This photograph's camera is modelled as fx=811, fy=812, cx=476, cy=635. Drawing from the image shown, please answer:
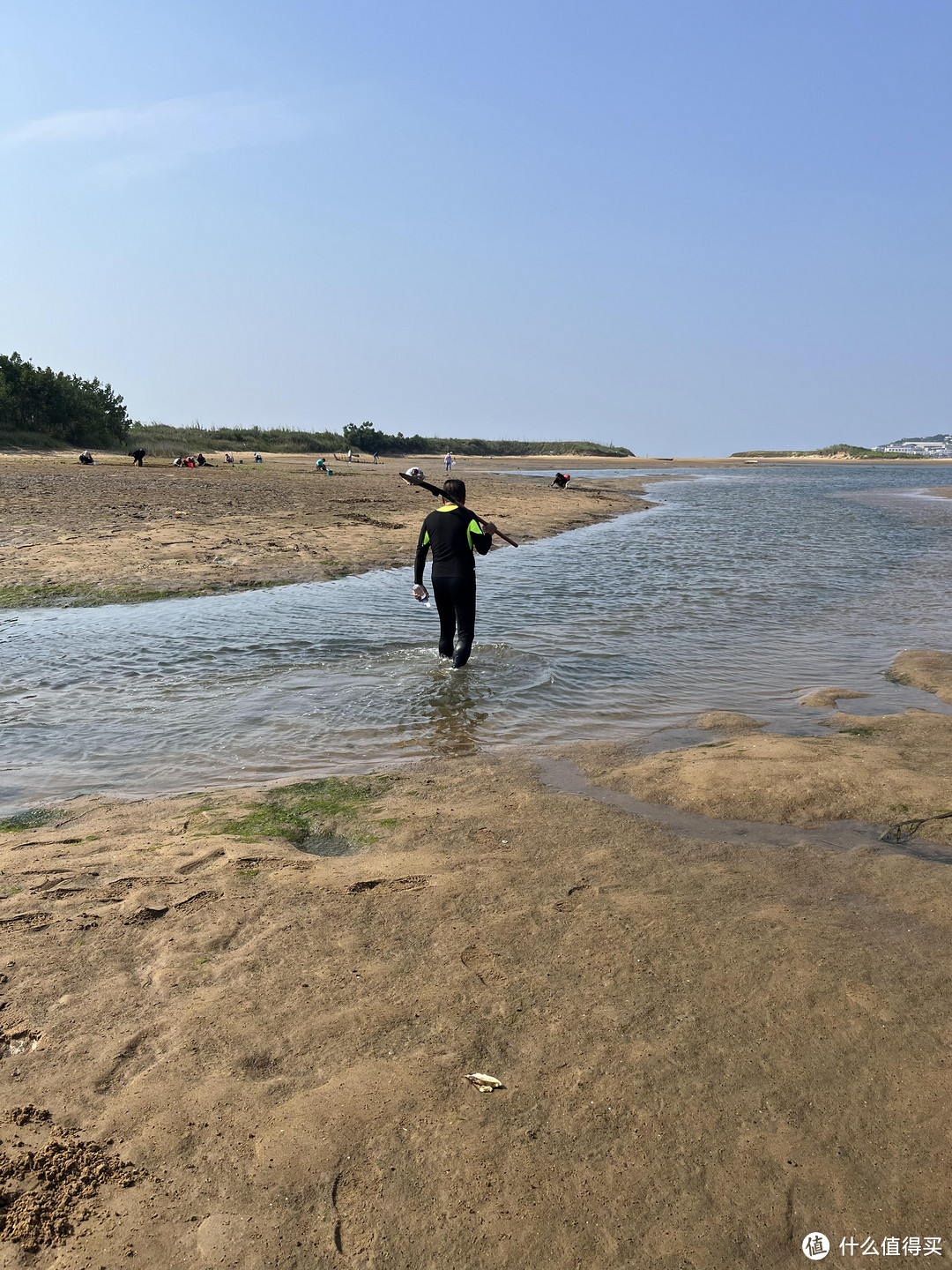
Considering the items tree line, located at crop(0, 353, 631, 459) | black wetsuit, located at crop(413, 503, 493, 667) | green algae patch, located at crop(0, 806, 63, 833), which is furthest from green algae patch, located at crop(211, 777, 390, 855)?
tree line, located at crop(0, 353, 631, 459)

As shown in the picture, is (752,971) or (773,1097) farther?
(752,971)

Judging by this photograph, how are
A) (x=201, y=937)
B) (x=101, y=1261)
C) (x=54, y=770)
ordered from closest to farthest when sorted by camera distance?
(x=101, y=1261)
(x=201, y=937)
(x=54, y=770)

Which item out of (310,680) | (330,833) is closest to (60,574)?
(310,680)

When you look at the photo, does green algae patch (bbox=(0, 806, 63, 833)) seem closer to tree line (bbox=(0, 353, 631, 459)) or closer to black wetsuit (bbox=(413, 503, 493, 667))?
black wetsuit (bbox=(413, 503, 493, 667))

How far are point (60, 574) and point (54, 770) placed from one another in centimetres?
856

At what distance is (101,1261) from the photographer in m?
2.16

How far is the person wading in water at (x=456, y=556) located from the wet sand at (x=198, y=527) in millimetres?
5878

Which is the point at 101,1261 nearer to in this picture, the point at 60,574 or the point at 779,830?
the point at 779,830

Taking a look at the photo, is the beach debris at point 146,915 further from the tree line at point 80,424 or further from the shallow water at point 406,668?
the tree line at point 80,424

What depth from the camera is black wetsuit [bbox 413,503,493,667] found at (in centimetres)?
845

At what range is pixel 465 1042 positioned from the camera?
9.77 ft

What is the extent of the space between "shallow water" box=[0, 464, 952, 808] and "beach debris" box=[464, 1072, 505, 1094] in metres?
3.51

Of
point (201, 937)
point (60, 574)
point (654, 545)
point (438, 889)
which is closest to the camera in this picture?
point (201, 937)

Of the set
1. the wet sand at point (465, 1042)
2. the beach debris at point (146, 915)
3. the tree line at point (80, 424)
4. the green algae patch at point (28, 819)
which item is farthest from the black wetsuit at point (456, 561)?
the tree line at point (80, 424)
